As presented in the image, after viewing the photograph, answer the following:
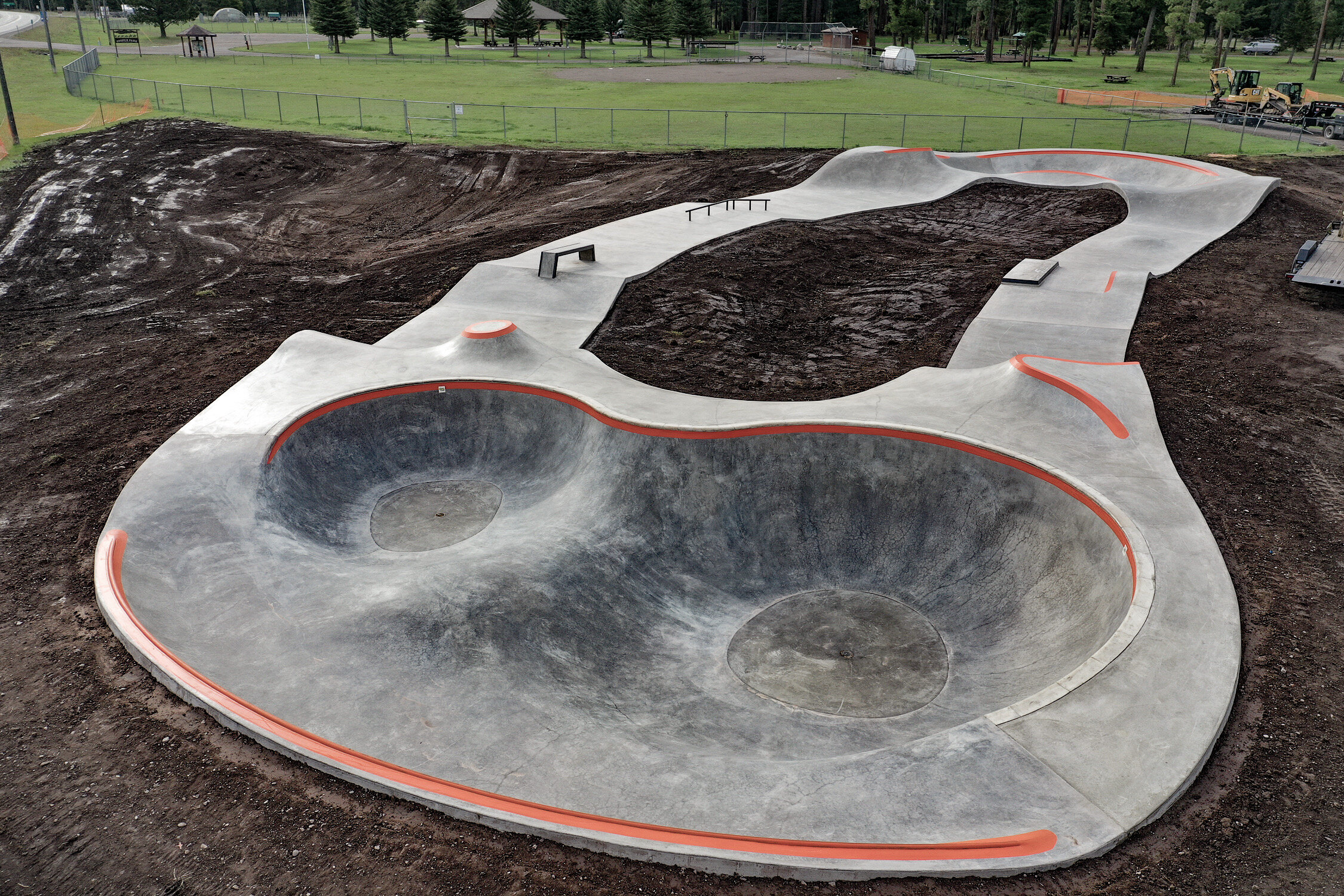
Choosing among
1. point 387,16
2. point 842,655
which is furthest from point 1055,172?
point 387,16

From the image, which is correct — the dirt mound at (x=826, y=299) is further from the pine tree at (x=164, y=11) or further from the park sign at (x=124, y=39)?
the pine tree at (x=164, y=11)

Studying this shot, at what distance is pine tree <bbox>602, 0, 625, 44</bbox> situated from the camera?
89.3 m

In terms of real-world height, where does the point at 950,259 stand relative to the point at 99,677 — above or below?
above

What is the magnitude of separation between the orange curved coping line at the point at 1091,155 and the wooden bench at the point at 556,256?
61.2 feet

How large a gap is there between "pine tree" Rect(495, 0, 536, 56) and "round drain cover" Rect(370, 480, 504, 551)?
240 feet

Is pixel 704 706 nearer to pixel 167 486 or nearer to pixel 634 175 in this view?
pixel 167 486

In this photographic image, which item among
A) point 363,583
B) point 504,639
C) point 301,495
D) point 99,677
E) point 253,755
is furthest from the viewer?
point 301,495

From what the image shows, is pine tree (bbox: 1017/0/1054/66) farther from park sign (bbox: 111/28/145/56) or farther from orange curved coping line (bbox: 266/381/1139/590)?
park sign (bbox: 111/28/145/56)

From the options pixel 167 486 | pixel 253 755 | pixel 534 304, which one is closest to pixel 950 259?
pixel 534 304

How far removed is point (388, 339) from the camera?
56.1 ft

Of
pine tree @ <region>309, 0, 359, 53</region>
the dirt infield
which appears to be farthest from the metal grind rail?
pine tree @ <region>309, 0, 359, 53</region>

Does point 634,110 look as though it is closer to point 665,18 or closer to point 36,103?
point 36,103

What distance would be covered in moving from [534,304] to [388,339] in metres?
3.37

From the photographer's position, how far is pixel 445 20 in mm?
75750
